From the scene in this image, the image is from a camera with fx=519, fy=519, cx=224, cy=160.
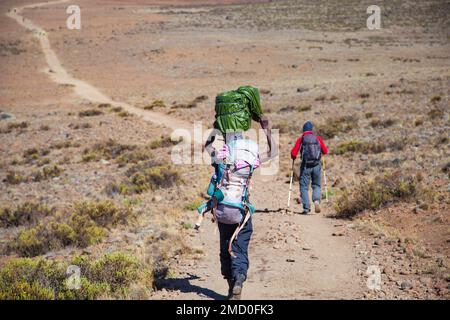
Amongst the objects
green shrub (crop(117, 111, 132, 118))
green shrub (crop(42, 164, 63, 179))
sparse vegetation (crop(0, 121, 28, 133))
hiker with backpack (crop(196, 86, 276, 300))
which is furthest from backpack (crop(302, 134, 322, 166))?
sparse vegetation (crop(0, 121, 28, 133))

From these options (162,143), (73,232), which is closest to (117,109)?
(162,143)

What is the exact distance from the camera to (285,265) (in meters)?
7.72

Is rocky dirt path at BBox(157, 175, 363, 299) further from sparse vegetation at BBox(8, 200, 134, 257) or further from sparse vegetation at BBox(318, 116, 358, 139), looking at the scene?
sparse vegetation at BBox(318, 116, 358, 139)

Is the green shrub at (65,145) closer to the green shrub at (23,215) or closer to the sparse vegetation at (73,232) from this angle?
the green shrub at (23,215)

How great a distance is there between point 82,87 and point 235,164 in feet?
136

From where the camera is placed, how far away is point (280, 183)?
14.5 meters

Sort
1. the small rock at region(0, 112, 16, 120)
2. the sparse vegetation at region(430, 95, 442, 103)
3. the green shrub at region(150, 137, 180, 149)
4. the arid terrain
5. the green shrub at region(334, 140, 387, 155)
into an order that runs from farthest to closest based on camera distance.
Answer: the small rock at region(0, 112, 16, 120), the sparse vegetation at region(430, 95, 442, 103), the green shrub at region(150, 137, 180, 149), the green shrub at region(334, 140, 387, 155), the arid terrain

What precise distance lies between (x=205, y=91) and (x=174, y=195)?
26.7 meters

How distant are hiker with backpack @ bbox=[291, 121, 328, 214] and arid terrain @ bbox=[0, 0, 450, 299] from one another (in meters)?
0.43

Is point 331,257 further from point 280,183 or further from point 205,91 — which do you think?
point 205,91

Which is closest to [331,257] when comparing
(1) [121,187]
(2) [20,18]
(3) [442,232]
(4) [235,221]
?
(3) [442,232]

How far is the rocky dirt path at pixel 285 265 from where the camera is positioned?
6691mm

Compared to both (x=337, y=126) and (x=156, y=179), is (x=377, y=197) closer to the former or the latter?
(x=156, y=179)

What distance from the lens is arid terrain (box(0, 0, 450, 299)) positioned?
7.28 metres
